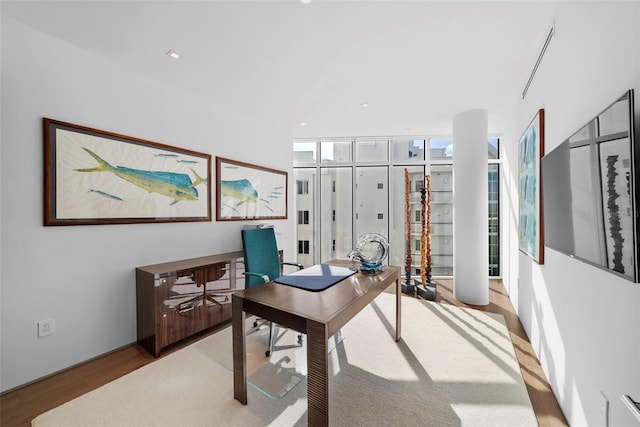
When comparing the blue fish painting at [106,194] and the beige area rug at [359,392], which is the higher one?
the blue fish painting at [106,194]

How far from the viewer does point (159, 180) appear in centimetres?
281

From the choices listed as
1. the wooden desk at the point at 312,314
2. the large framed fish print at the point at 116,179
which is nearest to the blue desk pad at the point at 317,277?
the wooden desk at the point at 312,314

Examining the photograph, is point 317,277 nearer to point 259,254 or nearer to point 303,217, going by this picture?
point 259,254

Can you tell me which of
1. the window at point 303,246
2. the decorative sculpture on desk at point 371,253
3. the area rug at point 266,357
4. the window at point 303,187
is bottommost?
the area rug at point 266,357

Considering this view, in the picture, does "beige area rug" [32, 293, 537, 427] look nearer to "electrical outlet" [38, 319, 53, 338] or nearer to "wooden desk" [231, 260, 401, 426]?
"wooden desk" [231, 260, 401, 426]

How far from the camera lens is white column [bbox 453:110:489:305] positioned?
361 centimetres

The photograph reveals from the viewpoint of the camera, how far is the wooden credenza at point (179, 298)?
2404mm

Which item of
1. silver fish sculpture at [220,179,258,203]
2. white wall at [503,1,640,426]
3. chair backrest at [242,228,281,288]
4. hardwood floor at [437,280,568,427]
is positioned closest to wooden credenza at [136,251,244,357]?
chair backrest at [242,228,281,288]

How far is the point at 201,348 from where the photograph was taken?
8.38 ft

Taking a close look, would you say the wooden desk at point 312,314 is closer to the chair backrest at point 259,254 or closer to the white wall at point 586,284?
the chair backrest at point 259,254

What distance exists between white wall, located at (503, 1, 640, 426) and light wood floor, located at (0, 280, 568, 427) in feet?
0.32

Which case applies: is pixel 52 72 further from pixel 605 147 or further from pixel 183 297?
pixel 605 147

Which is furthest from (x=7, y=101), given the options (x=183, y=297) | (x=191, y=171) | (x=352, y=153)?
(x=352, y=153)

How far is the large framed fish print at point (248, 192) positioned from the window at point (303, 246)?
3.73 ft
